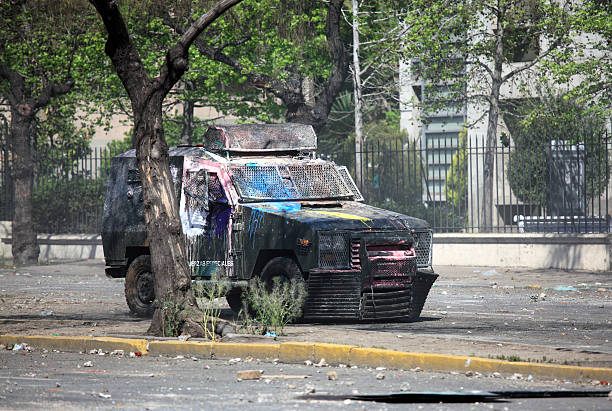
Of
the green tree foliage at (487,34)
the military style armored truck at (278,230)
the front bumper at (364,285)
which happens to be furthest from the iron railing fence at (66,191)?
the front bumper at (364,285)

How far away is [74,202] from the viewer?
29625 millimetres

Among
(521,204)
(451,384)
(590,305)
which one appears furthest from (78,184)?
(451,384)

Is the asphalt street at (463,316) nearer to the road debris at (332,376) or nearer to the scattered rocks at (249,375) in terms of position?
the road debris at (332,376)

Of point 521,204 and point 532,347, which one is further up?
point 521,204

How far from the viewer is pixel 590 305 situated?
15734 mm

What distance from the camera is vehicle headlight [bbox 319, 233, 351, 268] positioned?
12344mm

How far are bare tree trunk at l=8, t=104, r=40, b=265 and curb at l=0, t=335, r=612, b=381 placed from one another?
17.5 metres

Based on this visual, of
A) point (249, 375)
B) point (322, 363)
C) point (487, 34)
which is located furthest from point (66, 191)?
point (249, 375)

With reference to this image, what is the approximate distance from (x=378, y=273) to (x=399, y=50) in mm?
17702

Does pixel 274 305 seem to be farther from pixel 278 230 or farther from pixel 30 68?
pixel 30 68

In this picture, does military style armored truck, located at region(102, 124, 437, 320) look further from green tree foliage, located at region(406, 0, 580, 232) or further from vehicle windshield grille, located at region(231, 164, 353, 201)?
green tree foliage, located at region(406, 0, 580, 232)

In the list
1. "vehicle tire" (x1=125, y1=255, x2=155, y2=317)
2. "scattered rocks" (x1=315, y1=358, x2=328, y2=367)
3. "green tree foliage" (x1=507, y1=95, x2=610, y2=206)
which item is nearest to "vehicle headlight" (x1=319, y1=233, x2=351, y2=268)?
"scattered rocks" (x1=315, y1=358, x2=328, y2=367)

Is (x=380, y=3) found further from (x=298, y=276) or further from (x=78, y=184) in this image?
(x=298, y=276)

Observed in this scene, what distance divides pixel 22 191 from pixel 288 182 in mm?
16127
